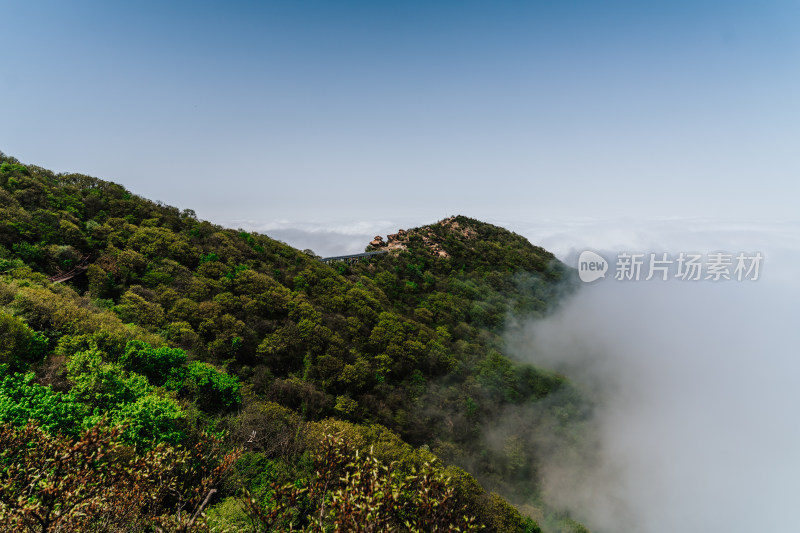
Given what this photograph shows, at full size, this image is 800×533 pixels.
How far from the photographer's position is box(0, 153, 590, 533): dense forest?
9930 millimetres

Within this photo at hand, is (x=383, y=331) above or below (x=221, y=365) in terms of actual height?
above

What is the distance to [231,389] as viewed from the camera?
24.0 metres

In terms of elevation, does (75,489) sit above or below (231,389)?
above

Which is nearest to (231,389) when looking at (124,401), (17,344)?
(124,401)

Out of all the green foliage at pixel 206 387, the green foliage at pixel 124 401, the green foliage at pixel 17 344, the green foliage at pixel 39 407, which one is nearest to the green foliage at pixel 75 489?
the green foliage at pixel 39 407

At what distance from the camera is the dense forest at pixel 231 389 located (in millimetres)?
9930

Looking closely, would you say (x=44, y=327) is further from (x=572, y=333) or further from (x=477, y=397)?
(x=572, y=333)

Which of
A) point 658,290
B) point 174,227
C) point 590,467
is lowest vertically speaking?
point 590,467

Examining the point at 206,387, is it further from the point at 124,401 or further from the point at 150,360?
the point at 124,401

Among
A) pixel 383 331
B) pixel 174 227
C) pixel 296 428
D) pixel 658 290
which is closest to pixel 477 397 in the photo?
pixel 383 331

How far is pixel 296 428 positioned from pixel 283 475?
5.39m

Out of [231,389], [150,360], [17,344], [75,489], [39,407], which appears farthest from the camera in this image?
[231,389]

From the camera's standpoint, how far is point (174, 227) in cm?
5297

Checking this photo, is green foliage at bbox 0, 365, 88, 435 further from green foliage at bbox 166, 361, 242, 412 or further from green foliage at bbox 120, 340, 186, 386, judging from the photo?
green foliage at bbox 166, 361, 242, 412
